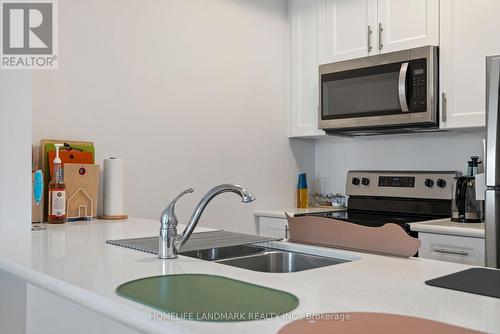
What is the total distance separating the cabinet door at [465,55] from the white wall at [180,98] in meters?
1.20

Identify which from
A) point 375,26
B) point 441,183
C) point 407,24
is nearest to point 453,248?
point 441,183

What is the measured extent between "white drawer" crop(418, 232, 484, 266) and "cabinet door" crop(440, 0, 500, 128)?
2.11 ft

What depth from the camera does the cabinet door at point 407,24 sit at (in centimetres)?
279

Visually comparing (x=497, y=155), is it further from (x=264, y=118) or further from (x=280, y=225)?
(x=264, y=118)

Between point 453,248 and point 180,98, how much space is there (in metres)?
1.71

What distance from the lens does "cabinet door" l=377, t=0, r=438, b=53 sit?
2789 mm

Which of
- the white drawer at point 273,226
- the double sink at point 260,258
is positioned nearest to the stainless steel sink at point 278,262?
the double sink at point 260,258

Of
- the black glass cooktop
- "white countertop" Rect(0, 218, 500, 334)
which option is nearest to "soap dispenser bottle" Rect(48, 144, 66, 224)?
"white countertop" Rect(0, 218, 500, 334)

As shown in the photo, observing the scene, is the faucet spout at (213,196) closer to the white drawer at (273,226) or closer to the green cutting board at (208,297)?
the green cutting board at (208,297)

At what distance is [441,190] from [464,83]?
2.20 feet

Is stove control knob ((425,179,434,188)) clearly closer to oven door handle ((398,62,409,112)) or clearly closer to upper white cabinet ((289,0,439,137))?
oven door handle ((398,62,409,112))

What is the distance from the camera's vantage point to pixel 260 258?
5.49 ft

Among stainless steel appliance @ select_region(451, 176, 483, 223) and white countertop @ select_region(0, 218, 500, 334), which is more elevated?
stainless steel appliance @ select_region(451, 176, 483, 223)

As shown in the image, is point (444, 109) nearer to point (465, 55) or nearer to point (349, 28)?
point (465, 55)
